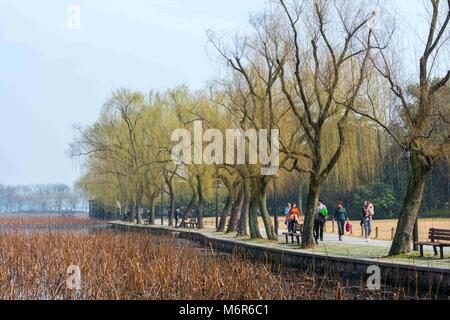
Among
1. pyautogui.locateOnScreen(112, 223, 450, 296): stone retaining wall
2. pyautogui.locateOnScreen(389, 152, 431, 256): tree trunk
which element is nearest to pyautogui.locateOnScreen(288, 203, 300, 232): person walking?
pyautogui.locateOnScreen(112, 223, 450, 296): stone retaining wall

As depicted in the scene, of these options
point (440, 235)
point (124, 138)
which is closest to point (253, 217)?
point (440, 235)

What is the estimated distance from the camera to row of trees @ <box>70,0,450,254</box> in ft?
49.2

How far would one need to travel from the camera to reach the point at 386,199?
143 feet

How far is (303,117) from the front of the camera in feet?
63.0

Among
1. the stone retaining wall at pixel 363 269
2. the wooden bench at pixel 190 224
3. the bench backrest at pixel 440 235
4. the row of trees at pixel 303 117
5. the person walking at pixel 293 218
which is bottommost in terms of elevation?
the stone retaining wall at pixel 363 269

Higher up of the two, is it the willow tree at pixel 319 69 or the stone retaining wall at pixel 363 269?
the willow tree at pixel 319 69

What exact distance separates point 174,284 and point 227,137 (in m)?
16.1

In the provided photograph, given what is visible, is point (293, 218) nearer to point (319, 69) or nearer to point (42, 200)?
point (319, 69)

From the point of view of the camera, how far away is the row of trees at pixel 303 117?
15.0 metres

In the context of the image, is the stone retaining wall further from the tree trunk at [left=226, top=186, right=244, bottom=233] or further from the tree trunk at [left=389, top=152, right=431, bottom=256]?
the tree trunk at [left=226, top=186, right=244, bottom=233]

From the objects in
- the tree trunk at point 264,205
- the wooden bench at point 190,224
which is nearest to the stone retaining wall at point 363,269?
the tree trunk at point 264,205

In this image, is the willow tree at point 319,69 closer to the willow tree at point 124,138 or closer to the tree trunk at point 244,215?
the tree trunk at point 244,215
